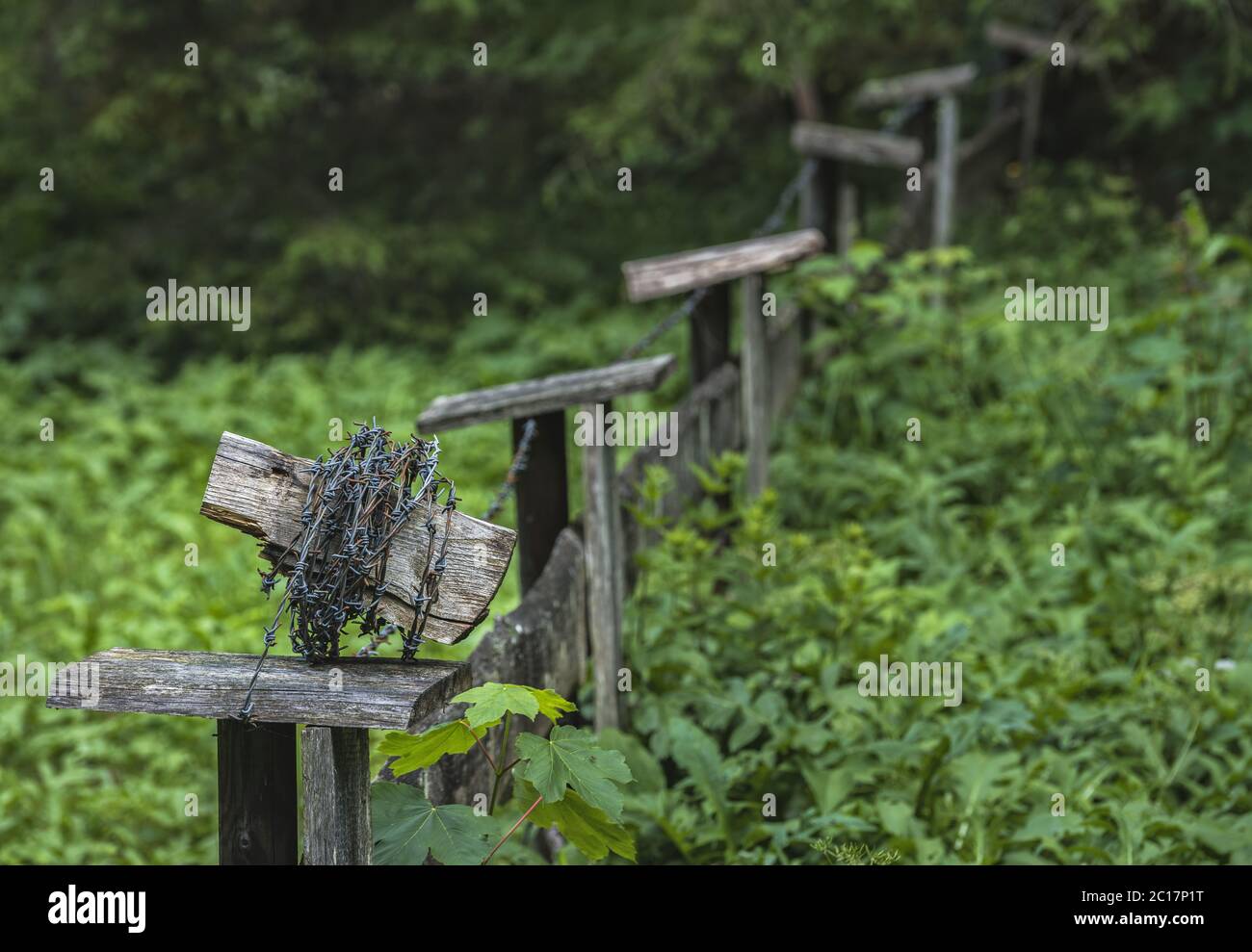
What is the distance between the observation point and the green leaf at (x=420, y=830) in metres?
2.27

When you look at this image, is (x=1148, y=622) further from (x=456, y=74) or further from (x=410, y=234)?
(x=456, y=74)

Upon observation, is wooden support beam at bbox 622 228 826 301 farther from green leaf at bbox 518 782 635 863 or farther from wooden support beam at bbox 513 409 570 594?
green leaf at bbox 518 782 635 863

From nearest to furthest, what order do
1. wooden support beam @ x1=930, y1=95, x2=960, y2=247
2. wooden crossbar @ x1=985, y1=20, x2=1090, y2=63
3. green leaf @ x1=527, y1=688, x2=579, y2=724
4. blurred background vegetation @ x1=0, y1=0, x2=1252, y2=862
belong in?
green leaf @ x1=527, y1=688, x2=579, y2=724, blurred background vegetation @ x1=0, y1=0, x2=1252, y2=862, wooden support beam @ x1=930, y1=95, x2=960, y2=247, wooden crossbar @ x1=985, y1=20, x2=1090, y2=63

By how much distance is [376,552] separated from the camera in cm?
218

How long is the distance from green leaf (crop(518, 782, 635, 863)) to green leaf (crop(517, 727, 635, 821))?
2.9 inches

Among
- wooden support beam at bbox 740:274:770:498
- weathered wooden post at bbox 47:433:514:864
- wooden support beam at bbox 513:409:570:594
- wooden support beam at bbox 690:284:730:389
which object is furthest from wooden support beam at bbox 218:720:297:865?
wooden support beam at bbox 740:274:770:498

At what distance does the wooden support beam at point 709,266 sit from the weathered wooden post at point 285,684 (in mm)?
2921

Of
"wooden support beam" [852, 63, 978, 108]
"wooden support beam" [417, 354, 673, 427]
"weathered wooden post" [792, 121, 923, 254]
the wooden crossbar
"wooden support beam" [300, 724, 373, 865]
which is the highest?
the wooden crossbar

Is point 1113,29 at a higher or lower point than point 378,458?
higher

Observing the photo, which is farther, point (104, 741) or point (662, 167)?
point (662, 167)

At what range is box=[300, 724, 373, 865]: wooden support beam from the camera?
2178 millimetres

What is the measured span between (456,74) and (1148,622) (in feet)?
31.3

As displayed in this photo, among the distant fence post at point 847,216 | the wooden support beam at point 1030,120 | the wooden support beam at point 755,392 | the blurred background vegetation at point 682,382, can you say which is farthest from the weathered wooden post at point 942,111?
the wooden support beam at point 755,392

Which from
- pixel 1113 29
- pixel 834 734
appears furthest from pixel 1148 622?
pixel 1113 29
